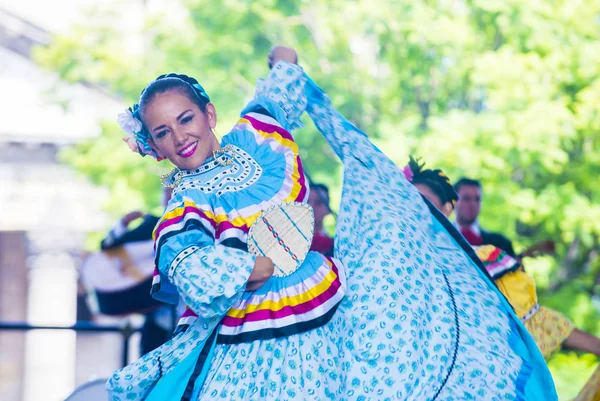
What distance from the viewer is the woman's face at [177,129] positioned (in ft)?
7.41

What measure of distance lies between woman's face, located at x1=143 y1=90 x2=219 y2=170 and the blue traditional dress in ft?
0.16

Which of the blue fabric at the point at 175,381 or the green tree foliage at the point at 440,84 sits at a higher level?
the green tree foliage at the point at 440,84

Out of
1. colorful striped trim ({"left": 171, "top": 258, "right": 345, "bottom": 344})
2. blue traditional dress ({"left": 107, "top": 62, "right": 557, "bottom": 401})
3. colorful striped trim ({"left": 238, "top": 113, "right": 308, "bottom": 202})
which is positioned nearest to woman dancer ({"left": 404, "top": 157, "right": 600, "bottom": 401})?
blue traditional dress ({"left": 107, "top": 62, "right": 557, "bottom": 401})

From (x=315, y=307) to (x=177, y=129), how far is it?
2.02 ft

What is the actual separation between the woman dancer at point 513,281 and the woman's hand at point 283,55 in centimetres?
89

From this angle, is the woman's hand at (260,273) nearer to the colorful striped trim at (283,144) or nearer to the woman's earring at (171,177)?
the colorful striped trim at (283,144)

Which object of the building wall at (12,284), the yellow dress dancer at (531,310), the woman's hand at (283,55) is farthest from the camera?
the building wall at (12,284)

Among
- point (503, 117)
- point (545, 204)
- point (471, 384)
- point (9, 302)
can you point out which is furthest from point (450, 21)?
point (9, 302)

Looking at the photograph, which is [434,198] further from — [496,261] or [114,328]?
[114,328]

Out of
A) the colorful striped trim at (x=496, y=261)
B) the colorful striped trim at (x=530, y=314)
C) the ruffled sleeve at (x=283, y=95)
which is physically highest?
the ruffled sleeve at (x=283, y=95)

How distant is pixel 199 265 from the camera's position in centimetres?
198

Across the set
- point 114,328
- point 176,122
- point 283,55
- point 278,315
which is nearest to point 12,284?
point 114,328

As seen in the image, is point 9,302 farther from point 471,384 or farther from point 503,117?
point 471,384

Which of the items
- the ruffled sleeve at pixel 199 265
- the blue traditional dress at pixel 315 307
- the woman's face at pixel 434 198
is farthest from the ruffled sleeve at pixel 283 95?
the woman's face at pixel 434 198
